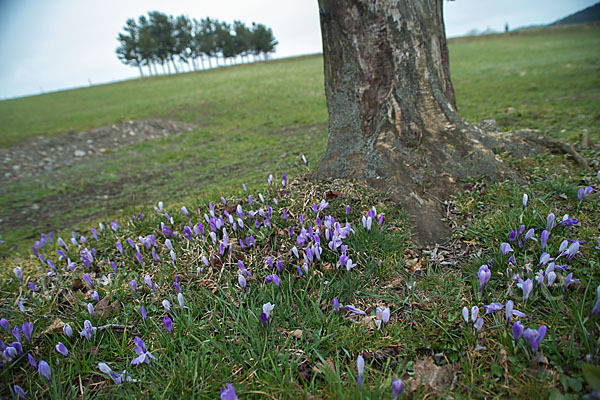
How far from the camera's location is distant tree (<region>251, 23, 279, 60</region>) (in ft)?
240

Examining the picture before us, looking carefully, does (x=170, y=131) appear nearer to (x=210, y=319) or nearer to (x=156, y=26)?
(x=210, y=319)

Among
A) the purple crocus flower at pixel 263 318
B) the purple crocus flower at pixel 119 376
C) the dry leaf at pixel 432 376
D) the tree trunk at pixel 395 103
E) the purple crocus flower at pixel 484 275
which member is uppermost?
the tree trunk at pixel 395 103

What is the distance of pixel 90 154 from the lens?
11055 millimetres

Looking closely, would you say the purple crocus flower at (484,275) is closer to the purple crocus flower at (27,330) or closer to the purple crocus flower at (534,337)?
the purple crocus flower at (534,337)

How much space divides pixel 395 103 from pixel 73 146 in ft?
39.2

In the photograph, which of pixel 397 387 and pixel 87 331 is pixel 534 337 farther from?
pixel 87 331

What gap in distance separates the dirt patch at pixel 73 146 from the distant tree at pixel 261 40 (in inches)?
2659

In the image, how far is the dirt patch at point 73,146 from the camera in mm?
9664

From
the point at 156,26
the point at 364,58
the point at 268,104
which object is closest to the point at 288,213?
the point at 364,58

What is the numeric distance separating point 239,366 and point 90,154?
38.5ft

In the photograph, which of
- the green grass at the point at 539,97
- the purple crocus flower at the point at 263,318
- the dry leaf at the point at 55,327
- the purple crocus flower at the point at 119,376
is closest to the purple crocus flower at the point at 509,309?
the purple crocus flower at the point at 263,318

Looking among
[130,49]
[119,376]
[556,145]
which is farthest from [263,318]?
[130,49]

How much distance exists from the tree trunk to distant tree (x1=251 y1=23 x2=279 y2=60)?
7727 cm

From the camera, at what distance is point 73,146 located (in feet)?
37.4
